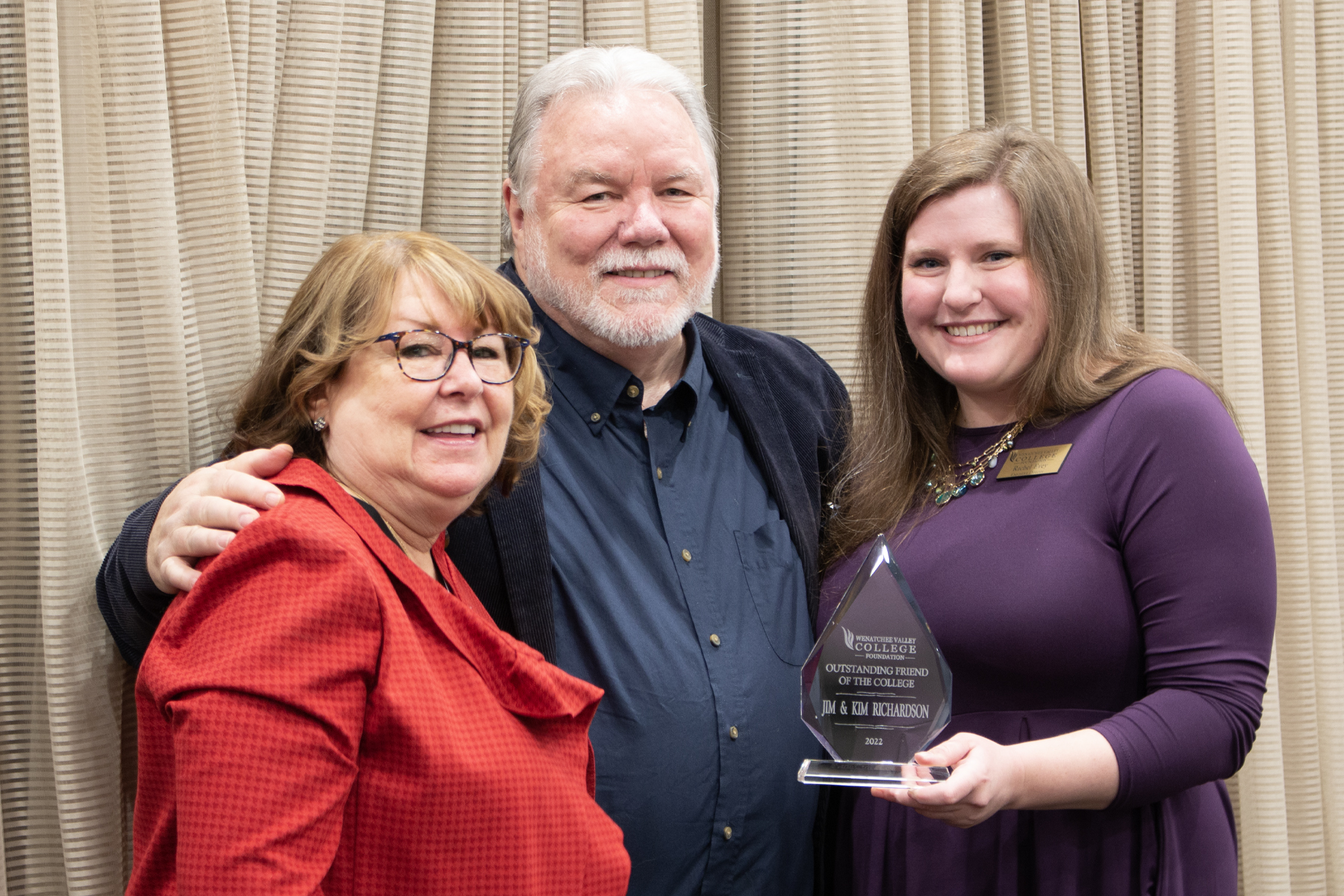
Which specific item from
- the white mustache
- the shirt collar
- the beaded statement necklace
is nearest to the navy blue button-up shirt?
the shirt collar

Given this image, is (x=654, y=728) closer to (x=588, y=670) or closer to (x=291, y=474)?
(x=588, y=670)

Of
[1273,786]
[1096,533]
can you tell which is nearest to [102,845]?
[1096,533]

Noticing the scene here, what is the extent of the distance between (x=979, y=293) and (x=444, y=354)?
2.53ft

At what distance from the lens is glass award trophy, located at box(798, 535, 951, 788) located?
1.40 metres

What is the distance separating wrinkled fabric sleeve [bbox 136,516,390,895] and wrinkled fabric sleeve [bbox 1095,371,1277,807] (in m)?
0.90

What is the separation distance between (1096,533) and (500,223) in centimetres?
103

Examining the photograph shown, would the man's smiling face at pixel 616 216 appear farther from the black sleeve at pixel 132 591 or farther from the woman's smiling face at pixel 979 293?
the black sleeve at pixel 132 591

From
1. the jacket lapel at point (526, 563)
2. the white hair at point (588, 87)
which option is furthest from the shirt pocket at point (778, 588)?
the white hair at point (588, 87)

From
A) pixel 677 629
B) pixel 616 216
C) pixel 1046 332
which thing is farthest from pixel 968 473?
pixel 616 216

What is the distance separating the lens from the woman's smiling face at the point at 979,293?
5.27ft

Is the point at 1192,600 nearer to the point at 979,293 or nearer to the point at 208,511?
the point at 979,293

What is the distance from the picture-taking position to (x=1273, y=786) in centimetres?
236

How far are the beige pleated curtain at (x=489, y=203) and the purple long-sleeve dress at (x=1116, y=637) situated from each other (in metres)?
0.74

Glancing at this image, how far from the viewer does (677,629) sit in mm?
1567
